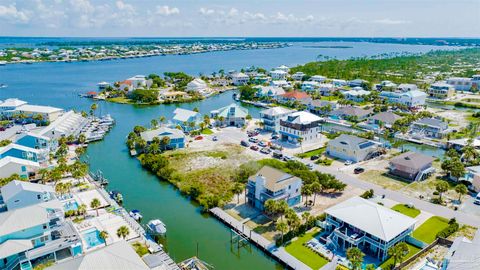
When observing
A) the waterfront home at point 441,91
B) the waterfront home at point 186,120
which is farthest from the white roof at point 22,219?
the waterfront home at point 441,91

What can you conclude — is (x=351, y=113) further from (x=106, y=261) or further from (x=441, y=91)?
(x=106, y=261)

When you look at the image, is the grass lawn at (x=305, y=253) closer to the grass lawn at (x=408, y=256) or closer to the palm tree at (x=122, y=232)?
the grass lawn at (x=408, y=256)

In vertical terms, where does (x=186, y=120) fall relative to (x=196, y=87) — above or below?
below

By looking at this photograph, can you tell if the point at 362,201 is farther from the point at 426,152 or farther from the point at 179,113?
the point at 179,113

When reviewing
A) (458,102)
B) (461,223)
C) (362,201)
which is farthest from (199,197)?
(458,102)

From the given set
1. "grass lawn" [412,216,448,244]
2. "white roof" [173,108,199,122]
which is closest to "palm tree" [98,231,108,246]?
"grass lawn" [412,216,448,244]

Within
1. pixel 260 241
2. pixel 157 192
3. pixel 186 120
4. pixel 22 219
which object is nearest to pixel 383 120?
pixel 186 120

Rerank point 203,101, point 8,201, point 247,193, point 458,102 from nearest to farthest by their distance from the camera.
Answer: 1. point 8,201
2. point 247,193
3. point 458,102
4. point 203,101
